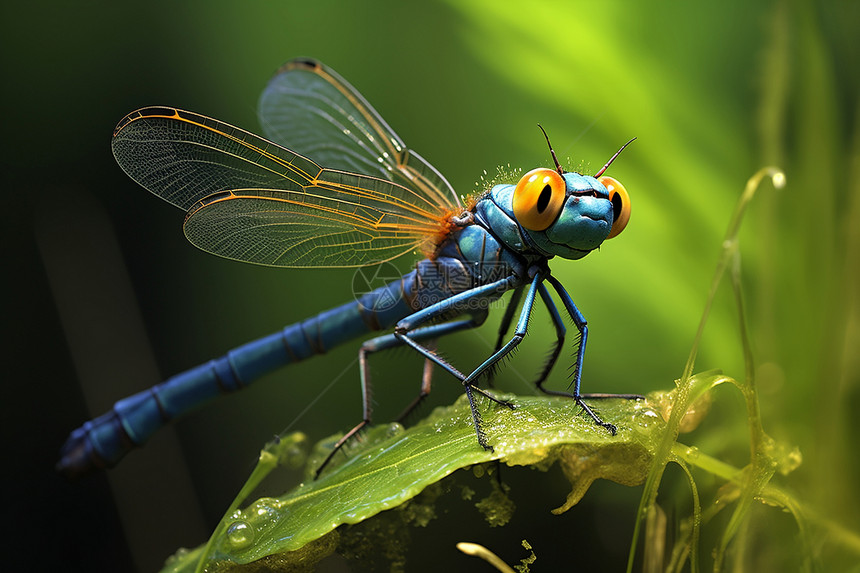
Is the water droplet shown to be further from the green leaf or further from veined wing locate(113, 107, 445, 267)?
veined wing locate(113, 107, 445, 267)

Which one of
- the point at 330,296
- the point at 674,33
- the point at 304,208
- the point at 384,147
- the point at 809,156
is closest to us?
the point at 809,156

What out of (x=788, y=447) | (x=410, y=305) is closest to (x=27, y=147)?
(x=410, y=305)

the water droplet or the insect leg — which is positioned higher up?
the insect leg

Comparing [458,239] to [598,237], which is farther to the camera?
[458,239]

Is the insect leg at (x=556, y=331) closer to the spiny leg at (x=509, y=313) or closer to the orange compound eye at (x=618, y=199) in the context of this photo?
Answer: the spiny leg at (x=509, y=313)

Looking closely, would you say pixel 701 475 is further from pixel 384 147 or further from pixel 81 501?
pixel 81 501

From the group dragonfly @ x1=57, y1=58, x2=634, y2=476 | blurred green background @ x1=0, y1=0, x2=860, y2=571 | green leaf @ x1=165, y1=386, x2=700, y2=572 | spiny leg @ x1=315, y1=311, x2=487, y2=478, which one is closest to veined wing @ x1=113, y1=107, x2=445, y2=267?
dragonfly @ x1=57, y1=58, x2=634, y2=476
